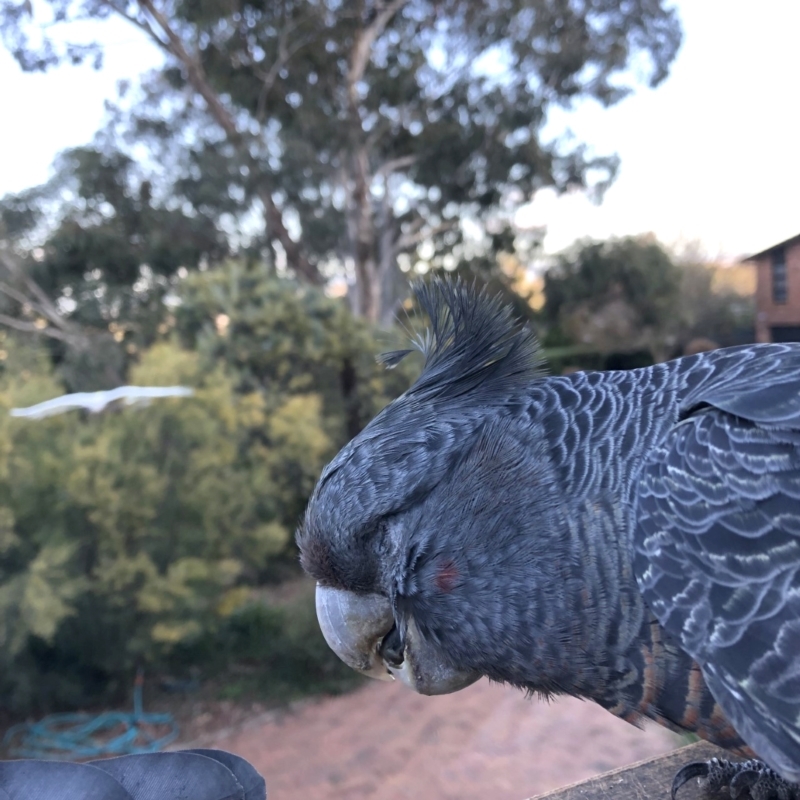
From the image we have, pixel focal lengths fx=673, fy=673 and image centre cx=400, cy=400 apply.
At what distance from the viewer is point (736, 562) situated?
2.95 feet

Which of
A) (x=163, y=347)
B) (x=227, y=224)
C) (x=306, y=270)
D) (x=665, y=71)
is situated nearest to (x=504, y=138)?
(x=665, y=71)

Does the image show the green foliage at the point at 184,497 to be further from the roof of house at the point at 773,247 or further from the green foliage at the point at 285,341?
the roof of house at the point at 773,247

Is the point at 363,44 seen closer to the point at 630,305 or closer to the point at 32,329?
the point at 630,305

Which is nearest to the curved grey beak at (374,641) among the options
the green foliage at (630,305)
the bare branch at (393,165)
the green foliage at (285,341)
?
the green foliage at (630,305)

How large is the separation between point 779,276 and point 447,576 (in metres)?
1.75

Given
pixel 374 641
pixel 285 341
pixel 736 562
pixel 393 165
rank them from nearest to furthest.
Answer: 1. pixel 736 562
2. pixel 374 641
3. pixel 285 341
4. pixel 393 165

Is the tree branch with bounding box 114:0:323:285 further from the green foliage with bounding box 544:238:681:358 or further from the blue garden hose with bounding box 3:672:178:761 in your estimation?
the blue garden hose with bounding box 3:672:178:761

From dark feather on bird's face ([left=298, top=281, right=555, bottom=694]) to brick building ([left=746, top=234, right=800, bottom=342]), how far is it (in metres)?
1.24

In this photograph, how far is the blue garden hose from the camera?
3.35m

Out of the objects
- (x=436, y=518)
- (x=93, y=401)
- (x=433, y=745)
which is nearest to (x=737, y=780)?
(x=436, y=518)

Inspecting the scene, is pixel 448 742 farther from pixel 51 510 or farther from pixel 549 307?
pixel 549 307

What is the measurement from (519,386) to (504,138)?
8556 millimetres

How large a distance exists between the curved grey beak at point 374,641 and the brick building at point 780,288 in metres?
1.51

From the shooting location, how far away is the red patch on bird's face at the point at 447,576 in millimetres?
1102
